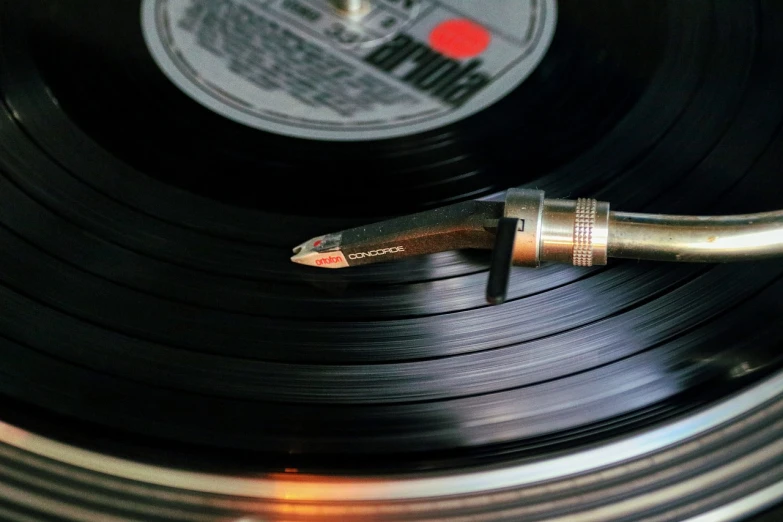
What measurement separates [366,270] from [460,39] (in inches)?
14.6

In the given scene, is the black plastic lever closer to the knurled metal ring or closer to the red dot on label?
the knurled metal ring

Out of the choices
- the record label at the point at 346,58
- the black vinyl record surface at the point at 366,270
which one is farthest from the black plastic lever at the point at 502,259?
the record label at the point at 346,58

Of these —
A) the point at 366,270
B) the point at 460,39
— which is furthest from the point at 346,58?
the point at 366,270

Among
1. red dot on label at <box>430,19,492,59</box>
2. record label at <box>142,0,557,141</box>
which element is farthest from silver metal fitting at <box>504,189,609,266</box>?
red dot on label at <box>430,19,492,59</box>

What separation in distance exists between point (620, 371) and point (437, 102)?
39 centimetres

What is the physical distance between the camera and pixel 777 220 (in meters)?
0.82

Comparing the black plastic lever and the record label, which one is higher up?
the record label

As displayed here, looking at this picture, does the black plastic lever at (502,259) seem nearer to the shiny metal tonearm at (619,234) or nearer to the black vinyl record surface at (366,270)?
the shiny metal tonearm at (619,234)

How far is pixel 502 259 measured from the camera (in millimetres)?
750

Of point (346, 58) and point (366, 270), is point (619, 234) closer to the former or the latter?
point (366, 270)

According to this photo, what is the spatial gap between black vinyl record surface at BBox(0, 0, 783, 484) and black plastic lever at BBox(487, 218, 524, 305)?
11cm

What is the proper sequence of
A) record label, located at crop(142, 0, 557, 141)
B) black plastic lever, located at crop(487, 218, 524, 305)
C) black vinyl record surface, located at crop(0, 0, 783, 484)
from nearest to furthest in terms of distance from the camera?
black plastic lever, located at crop(487, 218, 524, 305) < black vinyl record surface, located at crop(0, 0, 783, 484) < record label, located at crop(142, 0, 557, 141)

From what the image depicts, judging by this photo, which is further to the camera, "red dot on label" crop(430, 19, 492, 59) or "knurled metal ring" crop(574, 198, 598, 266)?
"red dot on label" crop(430, 19, 492, 59)

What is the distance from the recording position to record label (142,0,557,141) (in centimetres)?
108
